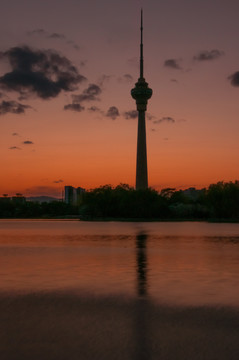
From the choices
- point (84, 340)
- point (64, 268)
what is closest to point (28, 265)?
point (64, 268)

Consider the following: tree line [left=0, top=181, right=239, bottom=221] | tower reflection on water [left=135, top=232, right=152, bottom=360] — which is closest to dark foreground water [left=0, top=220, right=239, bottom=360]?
tower reflection on water [left=135, top=232, right=152, bottom=360]

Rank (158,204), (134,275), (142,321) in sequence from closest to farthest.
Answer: (142,321) < (134,275) < (158,204)

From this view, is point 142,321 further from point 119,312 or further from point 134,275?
point 134,275

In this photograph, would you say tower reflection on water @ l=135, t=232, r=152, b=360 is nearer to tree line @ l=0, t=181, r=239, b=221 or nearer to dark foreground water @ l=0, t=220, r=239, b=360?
dark foreground water @ l=0, t=220, r=239, b=360

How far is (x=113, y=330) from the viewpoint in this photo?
12.0m

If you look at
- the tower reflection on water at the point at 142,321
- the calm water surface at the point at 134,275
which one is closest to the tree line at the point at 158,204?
the calm water surface at the point at 134,275

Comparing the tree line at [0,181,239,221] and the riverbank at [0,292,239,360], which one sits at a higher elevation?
the tree line at [0,181,239,221]

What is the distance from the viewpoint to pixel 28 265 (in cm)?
2850

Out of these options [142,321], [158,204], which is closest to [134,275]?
[142,321]

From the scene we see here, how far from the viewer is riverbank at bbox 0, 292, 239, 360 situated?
10031 mm

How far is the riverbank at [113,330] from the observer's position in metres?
10.0

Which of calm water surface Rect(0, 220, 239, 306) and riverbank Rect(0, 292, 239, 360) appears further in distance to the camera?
calm water surface Rect(0, 220, 239, 306)

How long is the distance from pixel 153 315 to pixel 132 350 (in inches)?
145

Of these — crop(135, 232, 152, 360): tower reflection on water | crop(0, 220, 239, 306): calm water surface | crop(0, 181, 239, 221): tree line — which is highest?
crop(0, 181, 239, 221): tree line
